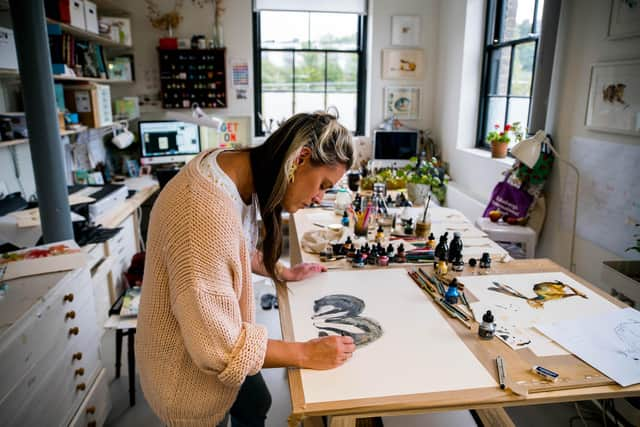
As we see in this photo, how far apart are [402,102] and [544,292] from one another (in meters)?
3.64

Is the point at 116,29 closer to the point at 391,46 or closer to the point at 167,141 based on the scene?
the point at 167,141

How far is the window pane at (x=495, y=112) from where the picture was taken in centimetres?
390

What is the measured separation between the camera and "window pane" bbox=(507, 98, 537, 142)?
3551mm

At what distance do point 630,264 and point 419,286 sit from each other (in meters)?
1.19

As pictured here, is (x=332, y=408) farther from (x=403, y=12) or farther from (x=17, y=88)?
(x=403, y=12)

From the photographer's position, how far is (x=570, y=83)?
8.98 feet

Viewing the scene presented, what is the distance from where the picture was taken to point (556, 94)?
2.84 meters

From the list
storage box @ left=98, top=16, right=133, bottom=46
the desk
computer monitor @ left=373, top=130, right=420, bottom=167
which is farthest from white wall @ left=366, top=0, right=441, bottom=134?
the desk

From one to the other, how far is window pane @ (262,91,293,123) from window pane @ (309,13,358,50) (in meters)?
0.61

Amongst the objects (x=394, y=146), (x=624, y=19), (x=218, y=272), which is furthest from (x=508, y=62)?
(x=218, y=272)

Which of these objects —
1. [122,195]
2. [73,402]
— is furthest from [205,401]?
[122,195]

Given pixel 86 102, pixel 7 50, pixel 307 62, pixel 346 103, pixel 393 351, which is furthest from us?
pixel 346 103

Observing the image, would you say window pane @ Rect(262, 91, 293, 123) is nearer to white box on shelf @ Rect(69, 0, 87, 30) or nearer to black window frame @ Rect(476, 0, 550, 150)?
black window frame @ Rect(476, 0, 550, 150)

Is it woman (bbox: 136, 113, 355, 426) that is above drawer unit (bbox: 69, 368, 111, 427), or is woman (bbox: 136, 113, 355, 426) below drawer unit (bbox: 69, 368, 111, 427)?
above
